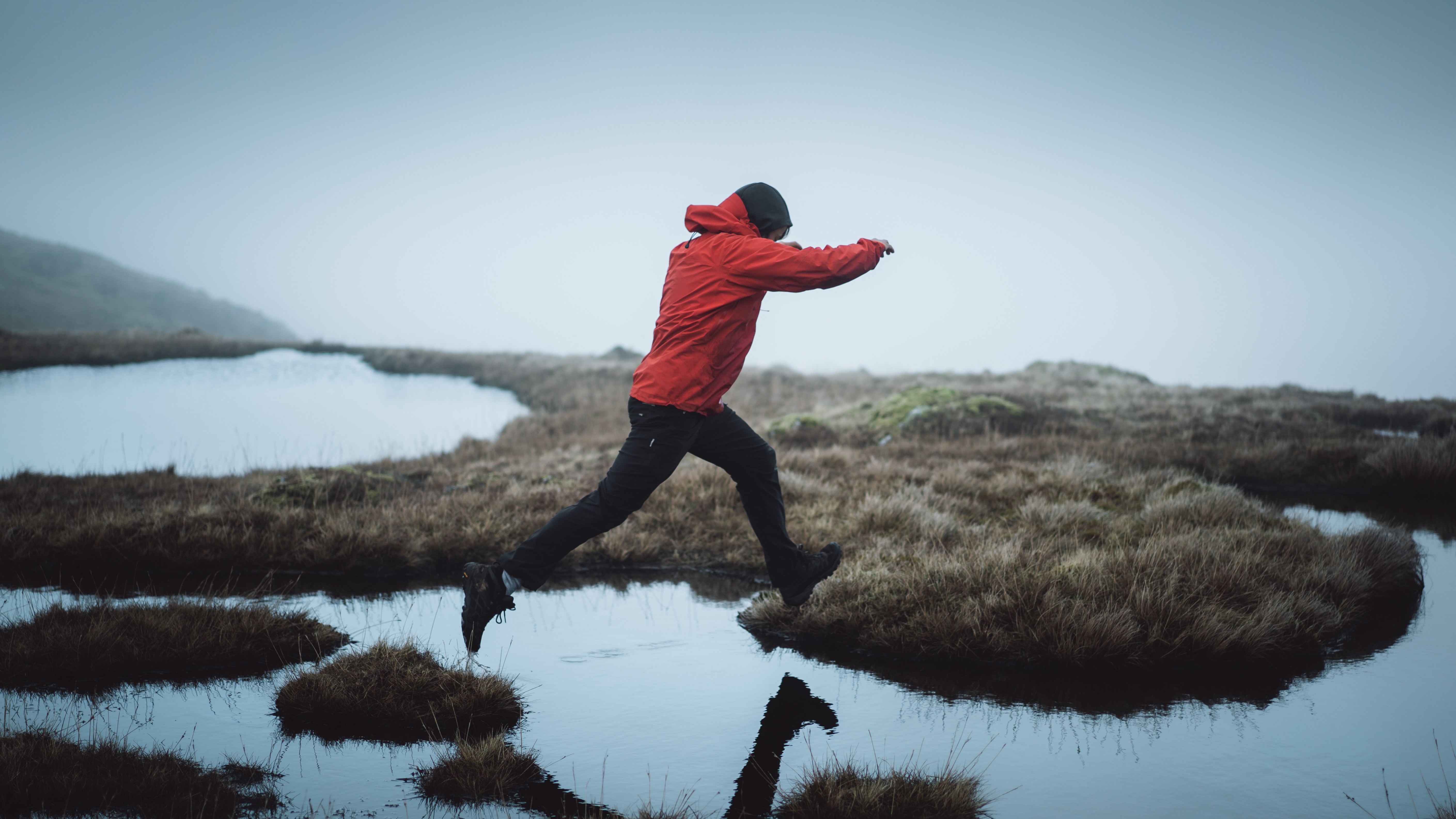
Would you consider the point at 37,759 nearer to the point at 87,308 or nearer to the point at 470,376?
the point at 470,376

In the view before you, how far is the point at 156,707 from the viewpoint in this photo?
13.0 feet

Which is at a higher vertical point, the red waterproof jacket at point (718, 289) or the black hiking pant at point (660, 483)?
the red waterproof jacket at point (718, 289)

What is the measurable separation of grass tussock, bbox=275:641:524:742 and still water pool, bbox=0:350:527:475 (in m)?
8.62

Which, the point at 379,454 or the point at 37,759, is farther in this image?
the point at 379,454

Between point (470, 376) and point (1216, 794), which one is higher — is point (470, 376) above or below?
above

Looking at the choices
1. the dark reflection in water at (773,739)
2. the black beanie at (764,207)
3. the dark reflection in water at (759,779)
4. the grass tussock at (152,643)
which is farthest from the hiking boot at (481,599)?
the black beanie at (764,207)

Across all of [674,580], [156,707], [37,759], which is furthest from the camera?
[674,580]

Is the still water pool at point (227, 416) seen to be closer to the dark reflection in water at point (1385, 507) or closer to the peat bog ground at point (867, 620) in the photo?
the peat bog ground at point (867, 620)

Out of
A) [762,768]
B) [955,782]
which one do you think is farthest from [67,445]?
[955,782]

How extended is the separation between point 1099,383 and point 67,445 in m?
26.1

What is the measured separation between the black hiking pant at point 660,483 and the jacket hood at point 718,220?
3.45 feet

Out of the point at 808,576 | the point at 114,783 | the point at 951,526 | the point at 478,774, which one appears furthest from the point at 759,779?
the point at 951,526

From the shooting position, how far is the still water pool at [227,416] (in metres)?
13.2

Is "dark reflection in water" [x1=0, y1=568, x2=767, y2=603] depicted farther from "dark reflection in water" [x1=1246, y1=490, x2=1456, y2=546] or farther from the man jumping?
"dark reflection in water" [x1=1246, y1=490, x2=1456, y2=546]
